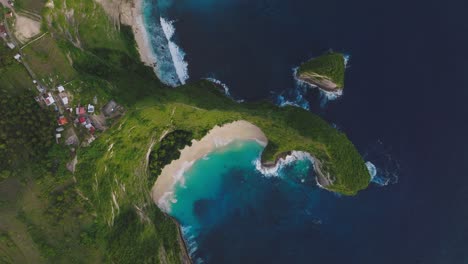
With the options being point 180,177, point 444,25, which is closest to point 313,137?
point 180,177

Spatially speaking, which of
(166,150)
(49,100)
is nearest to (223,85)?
(166,150)

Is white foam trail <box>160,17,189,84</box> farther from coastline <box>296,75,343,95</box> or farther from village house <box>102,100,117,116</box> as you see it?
coastline <box>296,75,343,95</box>

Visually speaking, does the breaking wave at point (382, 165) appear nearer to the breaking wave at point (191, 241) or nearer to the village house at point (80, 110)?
the breaking wave at point (191, 241)

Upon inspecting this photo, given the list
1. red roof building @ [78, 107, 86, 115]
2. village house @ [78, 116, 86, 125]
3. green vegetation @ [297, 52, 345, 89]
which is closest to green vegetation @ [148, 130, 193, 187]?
village house @ [78, 116, 86, 125]

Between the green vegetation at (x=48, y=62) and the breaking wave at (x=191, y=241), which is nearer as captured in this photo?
the green vegetation at (x=48, y=62)

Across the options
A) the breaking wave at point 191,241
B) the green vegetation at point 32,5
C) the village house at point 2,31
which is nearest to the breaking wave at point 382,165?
the breaking wave at point 191,241

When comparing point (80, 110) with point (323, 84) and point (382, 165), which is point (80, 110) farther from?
point (382, 165)

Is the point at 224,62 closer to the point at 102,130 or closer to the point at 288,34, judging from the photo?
the point at 288,34
